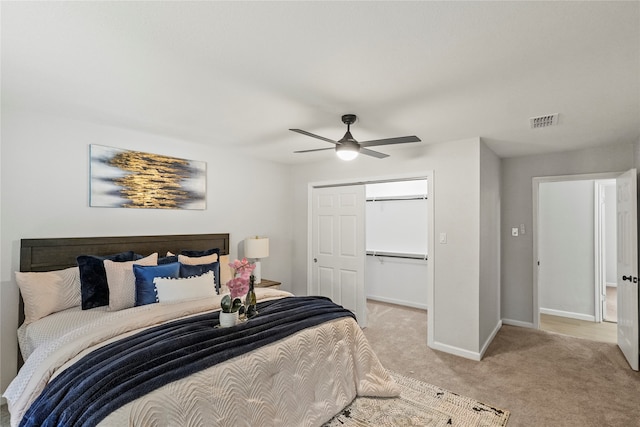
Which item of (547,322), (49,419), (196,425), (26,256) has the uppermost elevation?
(26,256)

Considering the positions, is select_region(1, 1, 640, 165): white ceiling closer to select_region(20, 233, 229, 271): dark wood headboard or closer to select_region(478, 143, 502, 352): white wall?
select_region(478, 143, 502, 352): white wall

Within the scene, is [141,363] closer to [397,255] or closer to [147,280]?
[147,280]

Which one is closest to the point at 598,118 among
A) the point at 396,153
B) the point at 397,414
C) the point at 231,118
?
the point at 396,153

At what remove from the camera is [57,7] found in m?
1.44

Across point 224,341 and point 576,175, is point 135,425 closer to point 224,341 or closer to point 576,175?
point 224,341

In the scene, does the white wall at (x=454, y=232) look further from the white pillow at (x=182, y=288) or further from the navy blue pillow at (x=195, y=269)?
the white pillow at (x=182, y=288)

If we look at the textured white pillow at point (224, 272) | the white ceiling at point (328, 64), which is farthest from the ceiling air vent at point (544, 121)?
the textured white pillow at point (224, 272)

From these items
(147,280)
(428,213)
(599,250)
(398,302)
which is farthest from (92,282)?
(599,250)

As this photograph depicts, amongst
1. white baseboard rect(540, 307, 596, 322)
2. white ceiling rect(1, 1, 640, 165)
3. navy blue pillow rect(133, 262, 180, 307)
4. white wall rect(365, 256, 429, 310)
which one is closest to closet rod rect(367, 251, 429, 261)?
white wall rect(365, 256, 429, 310)

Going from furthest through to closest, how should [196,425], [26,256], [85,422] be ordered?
[26,256] < [196,425] < [85,422]

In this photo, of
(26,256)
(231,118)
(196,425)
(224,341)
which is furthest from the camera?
(231,118)

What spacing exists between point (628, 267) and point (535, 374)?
1505mm

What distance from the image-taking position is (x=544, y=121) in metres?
2.88

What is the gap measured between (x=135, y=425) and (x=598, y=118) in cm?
401
